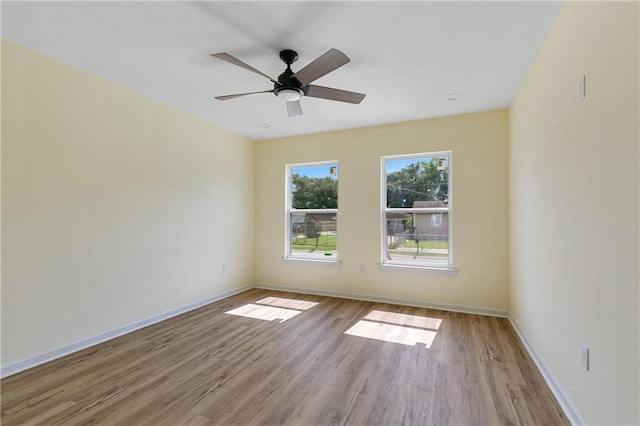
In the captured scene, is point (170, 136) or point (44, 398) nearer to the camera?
point (44, 398)

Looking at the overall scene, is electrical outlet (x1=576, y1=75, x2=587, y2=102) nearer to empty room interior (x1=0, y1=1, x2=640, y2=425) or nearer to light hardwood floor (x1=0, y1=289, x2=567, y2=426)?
empty room interior (x1=0, y1=1, x2=640, y2=425)

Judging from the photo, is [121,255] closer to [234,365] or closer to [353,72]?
[234,365]

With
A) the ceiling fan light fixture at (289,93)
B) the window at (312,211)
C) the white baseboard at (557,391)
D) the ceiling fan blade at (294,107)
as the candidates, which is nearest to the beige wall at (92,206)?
the window at (312,211)

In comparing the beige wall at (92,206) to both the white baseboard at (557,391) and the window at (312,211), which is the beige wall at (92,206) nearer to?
the window at (312,211)

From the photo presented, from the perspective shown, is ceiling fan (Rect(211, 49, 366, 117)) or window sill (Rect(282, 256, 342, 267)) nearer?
ceiling fan (Rect(211, 49, 366, 117))

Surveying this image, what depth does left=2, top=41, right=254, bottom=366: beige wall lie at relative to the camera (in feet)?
7.77

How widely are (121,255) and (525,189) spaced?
4180 mm

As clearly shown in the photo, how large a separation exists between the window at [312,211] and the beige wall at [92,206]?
1335 millimetres

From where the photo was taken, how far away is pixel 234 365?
8.21 feet

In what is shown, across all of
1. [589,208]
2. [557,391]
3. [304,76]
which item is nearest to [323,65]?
[304,76]

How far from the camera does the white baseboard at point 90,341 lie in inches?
92.0

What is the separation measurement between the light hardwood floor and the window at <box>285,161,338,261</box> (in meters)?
1.56

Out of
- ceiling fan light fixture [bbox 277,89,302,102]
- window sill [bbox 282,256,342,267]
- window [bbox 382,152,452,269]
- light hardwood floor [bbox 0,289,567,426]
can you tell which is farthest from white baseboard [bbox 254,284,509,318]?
ceiling fan light fixture [bbox 277,89,302,102]

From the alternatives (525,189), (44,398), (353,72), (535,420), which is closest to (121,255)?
(44,398)
